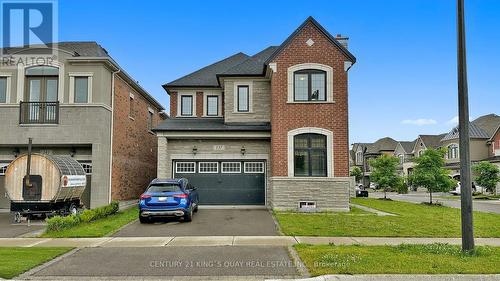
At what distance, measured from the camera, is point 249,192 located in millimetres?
20312

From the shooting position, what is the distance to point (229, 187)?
20.3 metres

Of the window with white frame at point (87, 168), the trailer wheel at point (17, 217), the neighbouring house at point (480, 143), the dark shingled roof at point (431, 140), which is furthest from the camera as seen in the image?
the dark shingled roof at point (431, 140)

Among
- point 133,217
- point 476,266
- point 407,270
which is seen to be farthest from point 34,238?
point 476,266

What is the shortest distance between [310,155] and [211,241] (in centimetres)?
863

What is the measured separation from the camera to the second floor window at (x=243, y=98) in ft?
69.8

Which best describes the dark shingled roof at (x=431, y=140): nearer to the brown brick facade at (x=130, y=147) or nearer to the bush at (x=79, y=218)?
the brown brick facade at (x=130, y=147)

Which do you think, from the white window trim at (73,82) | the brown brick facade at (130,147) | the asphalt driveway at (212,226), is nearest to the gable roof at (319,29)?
the asphalt driveway at (212,226)

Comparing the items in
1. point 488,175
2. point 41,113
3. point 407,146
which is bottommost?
point 488,175

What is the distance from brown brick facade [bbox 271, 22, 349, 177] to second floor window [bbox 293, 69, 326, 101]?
394 mm

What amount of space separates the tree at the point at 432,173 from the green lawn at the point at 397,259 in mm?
16386

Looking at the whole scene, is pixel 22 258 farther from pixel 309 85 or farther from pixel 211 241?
pixel 309 85

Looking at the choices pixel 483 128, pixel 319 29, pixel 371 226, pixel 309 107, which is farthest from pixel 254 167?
pixel 483 128

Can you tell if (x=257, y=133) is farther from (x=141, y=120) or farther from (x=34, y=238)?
(x=34, y=238)

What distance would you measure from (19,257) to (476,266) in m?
9.24
